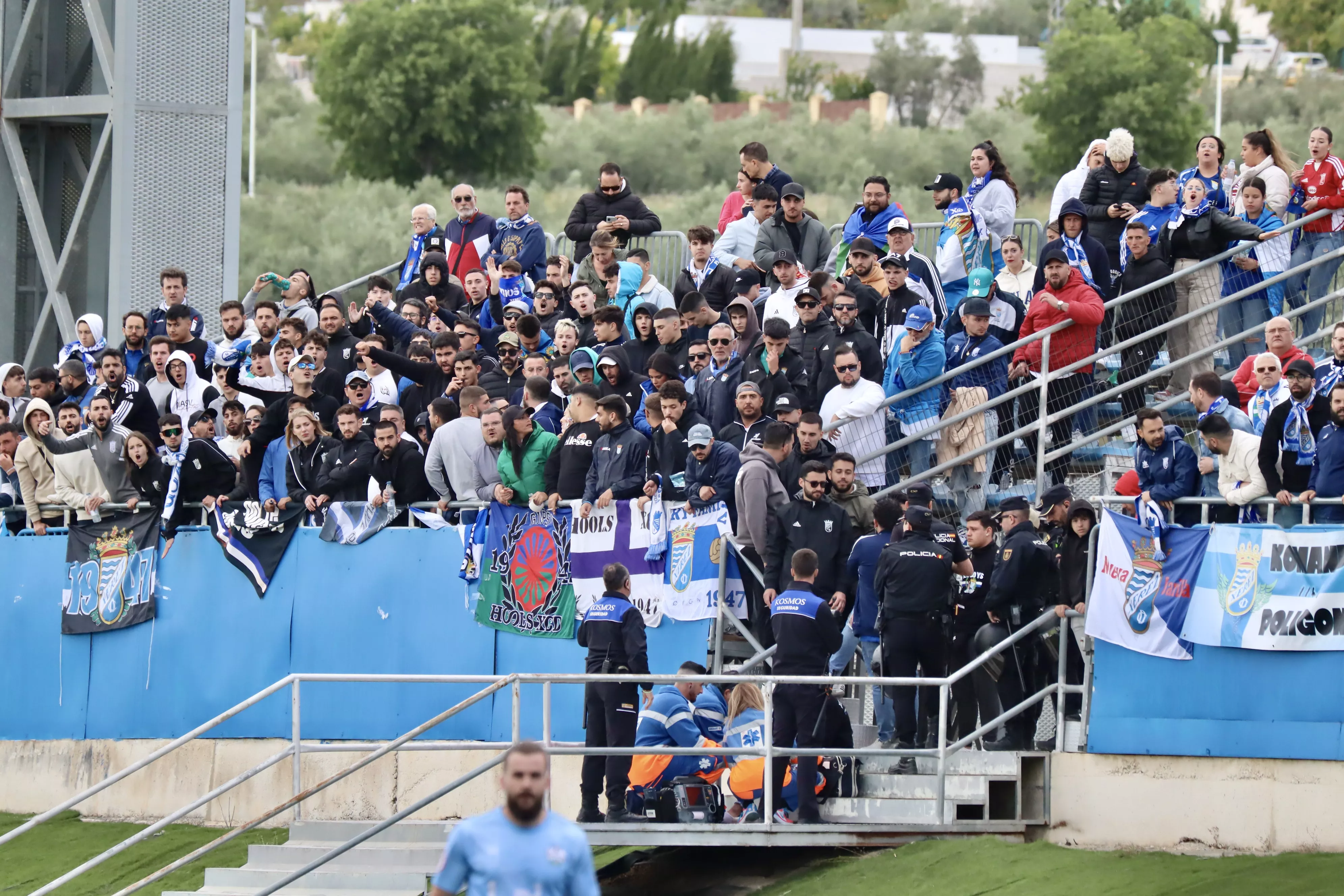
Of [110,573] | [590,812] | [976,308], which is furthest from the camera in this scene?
[110,573]

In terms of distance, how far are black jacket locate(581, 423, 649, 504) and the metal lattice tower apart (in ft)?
28.2

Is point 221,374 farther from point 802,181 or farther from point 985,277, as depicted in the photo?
point 802,181

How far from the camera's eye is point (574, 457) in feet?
51.3

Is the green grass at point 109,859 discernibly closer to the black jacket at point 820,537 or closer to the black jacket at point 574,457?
the black jacket at point 574,457

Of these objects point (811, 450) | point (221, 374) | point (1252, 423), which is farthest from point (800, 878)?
point (221, 374)

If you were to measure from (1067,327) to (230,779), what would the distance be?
8436 mm

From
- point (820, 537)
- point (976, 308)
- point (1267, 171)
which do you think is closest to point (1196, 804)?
point (820, 537)

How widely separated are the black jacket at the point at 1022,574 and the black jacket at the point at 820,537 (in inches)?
41.7

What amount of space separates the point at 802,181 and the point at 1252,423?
5779 cm

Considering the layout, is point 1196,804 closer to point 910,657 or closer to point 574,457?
point 910,657

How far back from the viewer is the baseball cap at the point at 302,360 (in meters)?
17.5

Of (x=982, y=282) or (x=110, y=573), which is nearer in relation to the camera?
(x=982, y=282)

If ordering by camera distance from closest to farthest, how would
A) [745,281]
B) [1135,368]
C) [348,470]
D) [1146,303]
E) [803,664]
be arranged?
[803,664]
[1135,368]
[1146,303]
[348,470]
[745,281]

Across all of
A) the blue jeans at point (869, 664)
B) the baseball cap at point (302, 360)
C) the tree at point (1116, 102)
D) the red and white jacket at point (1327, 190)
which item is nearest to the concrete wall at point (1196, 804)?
the blue jeans at point (869, 664)
